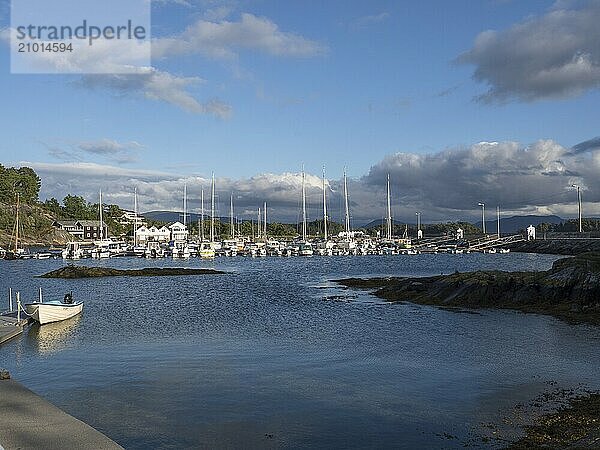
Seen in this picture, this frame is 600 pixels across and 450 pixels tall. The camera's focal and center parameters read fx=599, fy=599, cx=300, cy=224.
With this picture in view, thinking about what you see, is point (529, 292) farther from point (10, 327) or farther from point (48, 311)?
point (10, 327)

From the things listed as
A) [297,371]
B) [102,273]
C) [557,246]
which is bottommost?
[297,371]

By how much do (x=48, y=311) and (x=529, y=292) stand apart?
29.6m

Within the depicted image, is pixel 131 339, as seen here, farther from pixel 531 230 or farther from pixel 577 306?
pixel 531 230

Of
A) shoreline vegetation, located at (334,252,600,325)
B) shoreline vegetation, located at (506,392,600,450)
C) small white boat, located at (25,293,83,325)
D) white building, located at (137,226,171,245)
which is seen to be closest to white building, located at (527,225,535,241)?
white building, located at (137,226,171,245)

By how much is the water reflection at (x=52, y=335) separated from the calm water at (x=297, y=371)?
9 cm

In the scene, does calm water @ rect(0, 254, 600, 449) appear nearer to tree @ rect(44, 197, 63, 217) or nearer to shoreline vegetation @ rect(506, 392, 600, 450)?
shoreline vegetation @ rect(506, 392, 600, 450)

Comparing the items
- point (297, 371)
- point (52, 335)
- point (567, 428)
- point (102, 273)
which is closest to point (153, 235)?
point (102, 273)

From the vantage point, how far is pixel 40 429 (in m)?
13.4

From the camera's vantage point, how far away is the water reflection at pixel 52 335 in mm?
26166

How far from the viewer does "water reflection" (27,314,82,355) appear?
26.2 meters

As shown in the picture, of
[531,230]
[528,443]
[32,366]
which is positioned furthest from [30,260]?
[531,230]

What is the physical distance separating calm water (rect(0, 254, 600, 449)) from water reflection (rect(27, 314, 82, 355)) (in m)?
0.09

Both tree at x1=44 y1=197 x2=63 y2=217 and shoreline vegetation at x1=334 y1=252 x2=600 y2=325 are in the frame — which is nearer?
shoreline vegetation at x1=334 y1=252 x2=600 y2=325

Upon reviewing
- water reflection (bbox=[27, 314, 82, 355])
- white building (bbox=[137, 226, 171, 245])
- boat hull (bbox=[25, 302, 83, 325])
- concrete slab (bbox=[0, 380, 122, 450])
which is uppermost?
white building (bbox=[137, 226, 171, 245])
